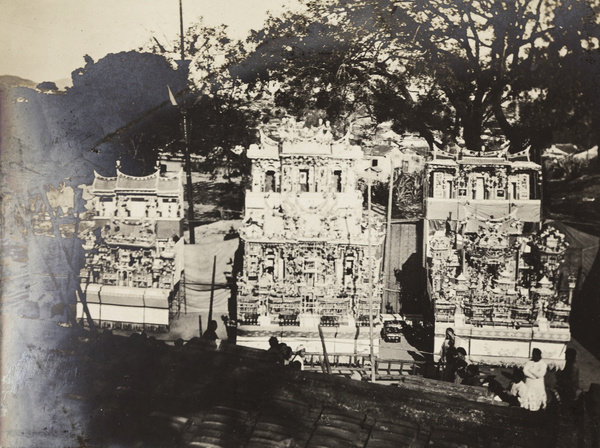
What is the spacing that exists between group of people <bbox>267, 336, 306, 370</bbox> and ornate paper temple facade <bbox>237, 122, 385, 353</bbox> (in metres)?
0.07

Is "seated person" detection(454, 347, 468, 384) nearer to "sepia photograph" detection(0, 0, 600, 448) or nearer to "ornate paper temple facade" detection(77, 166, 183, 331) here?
"sepia photograph" detection(0, 0, 600, 448)

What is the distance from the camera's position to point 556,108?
3758 millimetres

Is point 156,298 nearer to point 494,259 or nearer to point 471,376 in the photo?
point 471,376

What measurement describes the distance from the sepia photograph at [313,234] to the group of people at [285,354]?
2cm

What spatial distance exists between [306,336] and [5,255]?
2.57 metres

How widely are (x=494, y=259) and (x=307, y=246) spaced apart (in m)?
1.39

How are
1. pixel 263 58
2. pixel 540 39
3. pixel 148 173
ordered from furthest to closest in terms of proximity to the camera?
pixel 148 173 < pixel 263 58 < pixel 540 39

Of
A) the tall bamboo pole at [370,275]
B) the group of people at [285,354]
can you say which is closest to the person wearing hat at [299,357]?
the group of people at [285,354]

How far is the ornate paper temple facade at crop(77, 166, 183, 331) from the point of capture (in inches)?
166

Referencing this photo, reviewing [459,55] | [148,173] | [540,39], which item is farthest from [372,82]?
[148,173]

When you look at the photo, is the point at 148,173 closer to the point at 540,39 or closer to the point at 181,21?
the point at 181,21

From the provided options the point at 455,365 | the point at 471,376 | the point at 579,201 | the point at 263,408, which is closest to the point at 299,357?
the point at 263,408

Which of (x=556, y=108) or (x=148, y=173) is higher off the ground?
(x=556, y=108)

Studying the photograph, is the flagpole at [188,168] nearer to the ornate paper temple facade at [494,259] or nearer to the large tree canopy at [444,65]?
the large tree canopy at [444,65]
